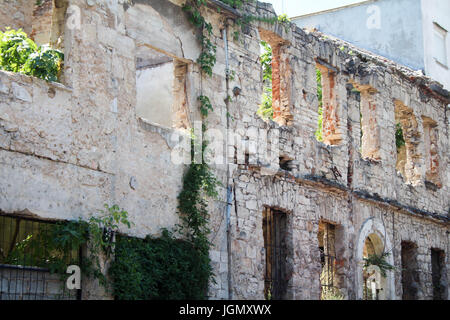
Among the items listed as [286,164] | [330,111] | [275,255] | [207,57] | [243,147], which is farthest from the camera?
[330,111]

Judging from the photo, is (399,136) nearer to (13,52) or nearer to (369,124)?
(369,124)

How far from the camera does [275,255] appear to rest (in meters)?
11.8

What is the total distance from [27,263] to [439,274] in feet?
33.5

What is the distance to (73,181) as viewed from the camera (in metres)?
8.75

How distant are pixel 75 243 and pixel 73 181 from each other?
0.72 meters

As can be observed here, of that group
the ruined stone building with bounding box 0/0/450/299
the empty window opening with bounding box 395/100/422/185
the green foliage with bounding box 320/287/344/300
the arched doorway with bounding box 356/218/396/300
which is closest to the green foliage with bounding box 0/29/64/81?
the ruined stone building with bounding box 0/0/450/299

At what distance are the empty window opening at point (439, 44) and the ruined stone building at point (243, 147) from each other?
3.95m

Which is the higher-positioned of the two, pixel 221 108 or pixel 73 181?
pixel 221 108

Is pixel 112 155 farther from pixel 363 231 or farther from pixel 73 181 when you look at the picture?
pixel 363 231

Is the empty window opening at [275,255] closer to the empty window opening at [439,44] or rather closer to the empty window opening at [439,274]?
the empty window opening at [439,274]

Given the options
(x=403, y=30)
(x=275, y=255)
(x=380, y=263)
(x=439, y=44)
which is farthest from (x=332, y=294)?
(x=439, y=44)

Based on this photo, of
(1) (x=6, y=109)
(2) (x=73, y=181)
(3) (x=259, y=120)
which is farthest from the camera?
(3) (x=259, y=120)
